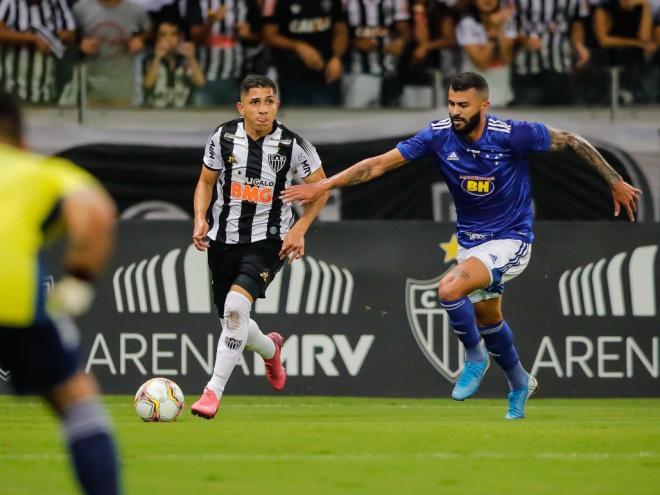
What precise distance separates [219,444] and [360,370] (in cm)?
508

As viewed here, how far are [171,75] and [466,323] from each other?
21.9ft

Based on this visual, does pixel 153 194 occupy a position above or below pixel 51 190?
below

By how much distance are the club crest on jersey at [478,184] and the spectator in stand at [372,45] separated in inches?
219

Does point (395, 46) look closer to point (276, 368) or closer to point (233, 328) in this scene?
point (276, 368)

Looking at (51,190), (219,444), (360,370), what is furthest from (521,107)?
(51,190)

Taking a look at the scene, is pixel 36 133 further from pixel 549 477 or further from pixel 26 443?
pixel 549 477

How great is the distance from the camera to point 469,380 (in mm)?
10242

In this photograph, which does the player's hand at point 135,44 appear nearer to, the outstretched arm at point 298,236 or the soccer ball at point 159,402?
the outstretched arm at point 298,236

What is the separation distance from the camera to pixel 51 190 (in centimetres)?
487

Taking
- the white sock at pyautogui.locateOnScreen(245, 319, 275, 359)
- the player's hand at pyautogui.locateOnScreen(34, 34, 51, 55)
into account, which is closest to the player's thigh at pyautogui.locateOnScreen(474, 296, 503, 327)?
the white sock at pyautogui.locateOnScreen(245, 319, 275, 359)

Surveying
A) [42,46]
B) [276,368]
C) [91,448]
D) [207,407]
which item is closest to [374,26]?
[42,46]

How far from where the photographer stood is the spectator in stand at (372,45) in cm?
1608

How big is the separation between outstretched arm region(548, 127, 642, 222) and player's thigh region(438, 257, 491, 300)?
99 centimetres

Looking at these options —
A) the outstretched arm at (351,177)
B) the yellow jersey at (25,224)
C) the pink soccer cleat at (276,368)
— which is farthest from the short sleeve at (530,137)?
the yellow jersey at (25,224)
